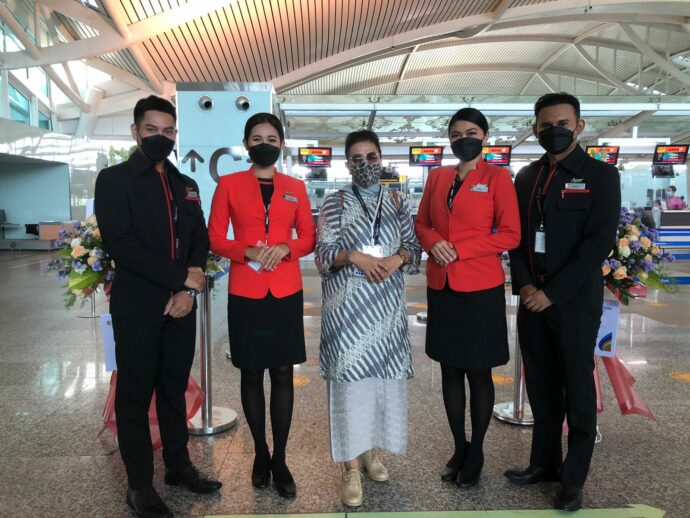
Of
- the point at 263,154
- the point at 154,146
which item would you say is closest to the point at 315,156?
the point at 263,154

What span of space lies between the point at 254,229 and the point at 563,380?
5.14 ft

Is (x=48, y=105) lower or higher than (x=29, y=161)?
higher

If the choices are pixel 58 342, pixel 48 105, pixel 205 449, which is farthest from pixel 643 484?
pixel 48 105

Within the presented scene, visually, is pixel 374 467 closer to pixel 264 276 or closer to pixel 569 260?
pixel 264 276

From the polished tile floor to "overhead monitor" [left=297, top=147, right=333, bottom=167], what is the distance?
44.8 feet

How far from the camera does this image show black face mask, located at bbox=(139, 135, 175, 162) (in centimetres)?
230

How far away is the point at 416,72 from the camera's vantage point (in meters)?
34.0

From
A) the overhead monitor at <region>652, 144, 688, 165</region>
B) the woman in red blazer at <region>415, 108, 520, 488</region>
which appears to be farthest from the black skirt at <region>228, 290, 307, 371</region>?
the overhead monitor at <region>652, 144, 688, 165</region>

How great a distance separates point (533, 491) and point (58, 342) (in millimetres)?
4916

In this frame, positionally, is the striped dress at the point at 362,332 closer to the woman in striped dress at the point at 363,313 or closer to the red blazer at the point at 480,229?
the woman in striped dress at the point at 363,313

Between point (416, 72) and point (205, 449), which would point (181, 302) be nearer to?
point (205, 449)

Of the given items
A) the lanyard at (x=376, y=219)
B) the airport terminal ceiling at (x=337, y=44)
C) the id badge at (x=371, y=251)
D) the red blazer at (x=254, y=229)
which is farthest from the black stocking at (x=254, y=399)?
the airport terminal ceiling at (x=337, y=44)

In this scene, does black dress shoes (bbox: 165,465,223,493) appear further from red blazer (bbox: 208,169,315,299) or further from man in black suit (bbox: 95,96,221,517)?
red blazer (bbox: 208,169,315,299)

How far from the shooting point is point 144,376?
2305 millimetres
